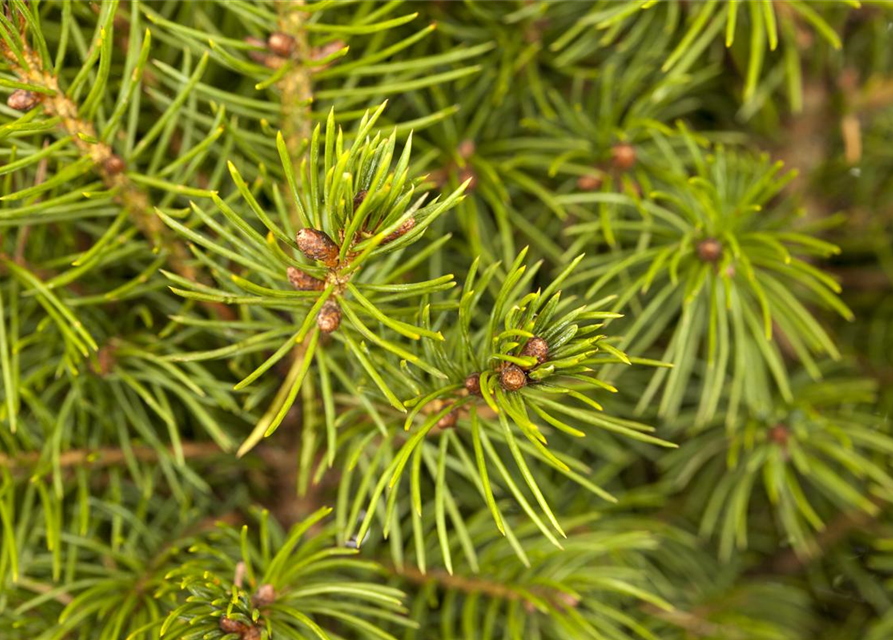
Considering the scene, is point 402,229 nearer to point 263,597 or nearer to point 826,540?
point 263,597

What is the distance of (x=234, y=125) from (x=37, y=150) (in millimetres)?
84

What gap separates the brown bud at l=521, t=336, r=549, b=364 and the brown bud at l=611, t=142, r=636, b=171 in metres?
0.17

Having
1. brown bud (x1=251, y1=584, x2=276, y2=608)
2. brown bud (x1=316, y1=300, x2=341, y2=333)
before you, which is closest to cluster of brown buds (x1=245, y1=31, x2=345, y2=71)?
brown bud (x1=316, y1=300, x2=341, y2=333)

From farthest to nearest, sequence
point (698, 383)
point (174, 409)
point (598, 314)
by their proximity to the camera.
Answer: point (698, 383) → point (174, 409) → point (598, 314)

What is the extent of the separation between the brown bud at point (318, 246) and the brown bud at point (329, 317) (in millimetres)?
21

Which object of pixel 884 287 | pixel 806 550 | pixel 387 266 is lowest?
pixel 806 550

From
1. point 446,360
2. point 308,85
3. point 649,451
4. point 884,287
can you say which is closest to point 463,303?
point 446,360

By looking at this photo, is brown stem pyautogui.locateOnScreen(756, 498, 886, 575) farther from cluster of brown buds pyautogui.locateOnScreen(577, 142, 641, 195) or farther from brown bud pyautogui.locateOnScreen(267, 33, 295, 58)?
brown bud pyautogui.locateOnScreen(267, 33, 295, 58)

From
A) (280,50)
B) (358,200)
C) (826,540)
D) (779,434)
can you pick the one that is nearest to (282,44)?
(280,50)

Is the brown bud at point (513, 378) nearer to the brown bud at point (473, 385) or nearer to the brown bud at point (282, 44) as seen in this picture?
the brown bud at point (473, 385)

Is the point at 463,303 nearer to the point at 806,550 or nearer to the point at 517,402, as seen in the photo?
the point at 517,402

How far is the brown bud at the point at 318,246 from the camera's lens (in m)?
0.30

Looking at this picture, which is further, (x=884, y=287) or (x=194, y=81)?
(x=884, y=287)

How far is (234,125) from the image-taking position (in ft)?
1.27
